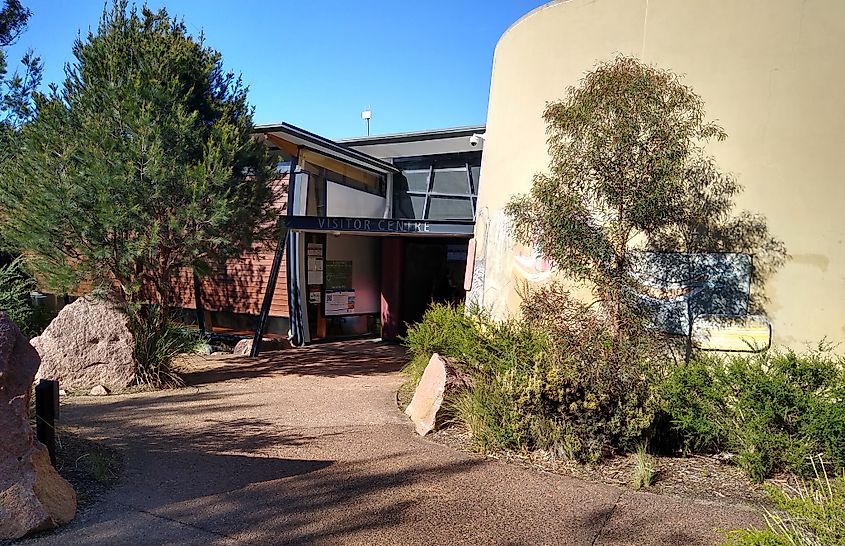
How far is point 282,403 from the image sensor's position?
28.5 feet

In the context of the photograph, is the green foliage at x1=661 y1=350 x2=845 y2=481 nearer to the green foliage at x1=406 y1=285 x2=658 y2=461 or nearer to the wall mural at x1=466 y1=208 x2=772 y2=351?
the green foliage at x1=406 y1=285 x2=658 y2=461

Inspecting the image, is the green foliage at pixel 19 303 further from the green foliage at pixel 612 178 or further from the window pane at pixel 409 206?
the green foliage at pixel 612 178

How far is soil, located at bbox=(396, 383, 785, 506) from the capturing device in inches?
215

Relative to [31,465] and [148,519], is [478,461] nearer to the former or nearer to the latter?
[148,519]

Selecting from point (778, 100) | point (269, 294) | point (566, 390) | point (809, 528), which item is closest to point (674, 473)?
point (566, 390)

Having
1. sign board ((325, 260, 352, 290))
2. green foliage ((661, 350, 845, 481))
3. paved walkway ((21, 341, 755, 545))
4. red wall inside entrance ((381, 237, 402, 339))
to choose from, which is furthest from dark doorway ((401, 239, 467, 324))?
green foliage ((661, 350, 845, 481))

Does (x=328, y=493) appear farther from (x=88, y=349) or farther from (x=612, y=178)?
(x=88, y=349)

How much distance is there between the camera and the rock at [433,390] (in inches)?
287

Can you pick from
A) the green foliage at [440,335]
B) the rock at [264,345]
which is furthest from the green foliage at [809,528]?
the rock at [264,345]

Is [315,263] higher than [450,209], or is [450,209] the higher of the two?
[450,209]

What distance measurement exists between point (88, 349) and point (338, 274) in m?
7.11

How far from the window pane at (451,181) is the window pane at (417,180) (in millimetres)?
275

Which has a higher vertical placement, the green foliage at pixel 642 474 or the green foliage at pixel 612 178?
the green foliage at pixel 612 178

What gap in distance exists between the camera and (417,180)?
16672 millimetres
